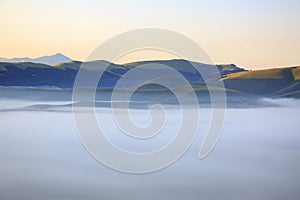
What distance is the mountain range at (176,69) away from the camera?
2.57 meters

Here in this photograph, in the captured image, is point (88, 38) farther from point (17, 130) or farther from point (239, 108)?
point (239, 108)

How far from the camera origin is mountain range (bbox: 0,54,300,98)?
2570 millimetres

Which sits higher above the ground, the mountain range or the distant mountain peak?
the distant mountain peak

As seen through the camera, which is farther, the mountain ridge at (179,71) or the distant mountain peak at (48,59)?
the distant mountain peak at (48,59)

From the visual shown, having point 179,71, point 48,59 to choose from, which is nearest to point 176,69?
point 179,71

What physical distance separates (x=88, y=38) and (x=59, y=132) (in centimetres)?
70

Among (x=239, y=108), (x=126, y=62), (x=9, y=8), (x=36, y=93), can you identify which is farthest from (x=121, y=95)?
(x=9, y=8)

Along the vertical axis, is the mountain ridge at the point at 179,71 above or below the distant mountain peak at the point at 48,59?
below

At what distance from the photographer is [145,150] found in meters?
2.56

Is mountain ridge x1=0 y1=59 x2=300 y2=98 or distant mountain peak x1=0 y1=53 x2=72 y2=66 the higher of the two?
distant mountain peak x1=0 y1=53 x2=72 y2=66

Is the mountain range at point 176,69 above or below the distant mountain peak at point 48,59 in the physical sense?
below

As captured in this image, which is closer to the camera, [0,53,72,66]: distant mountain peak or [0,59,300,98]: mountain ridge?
[0,59,300,98]: mountain ridge

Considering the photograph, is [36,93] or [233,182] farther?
[36,93]

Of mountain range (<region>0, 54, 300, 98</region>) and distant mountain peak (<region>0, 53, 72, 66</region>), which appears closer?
mountain range (<region>0, 54, 300, 98</region>)
